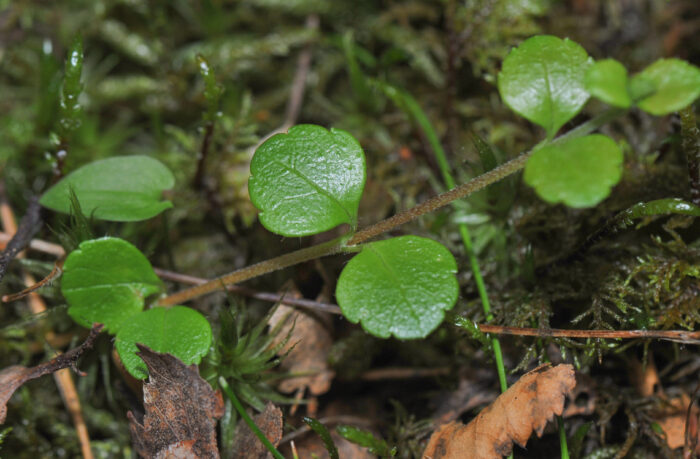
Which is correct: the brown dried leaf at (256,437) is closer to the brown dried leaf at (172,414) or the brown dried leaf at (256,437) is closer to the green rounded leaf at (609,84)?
the brown dried leaf at (172,414)

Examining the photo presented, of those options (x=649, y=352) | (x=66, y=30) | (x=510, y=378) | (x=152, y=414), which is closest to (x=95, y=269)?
(x=152, y=414)

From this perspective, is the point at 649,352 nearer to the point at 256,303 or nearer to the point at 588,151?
the point at 588,151

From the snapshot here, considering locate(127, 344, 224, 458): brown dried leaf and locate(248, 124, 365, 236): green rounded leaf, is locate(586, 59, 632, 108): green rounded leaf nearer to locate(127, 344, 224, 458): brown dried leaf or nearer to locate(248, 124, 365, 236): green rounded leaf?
locate(248, 124, 365, 236): green rounded leaf

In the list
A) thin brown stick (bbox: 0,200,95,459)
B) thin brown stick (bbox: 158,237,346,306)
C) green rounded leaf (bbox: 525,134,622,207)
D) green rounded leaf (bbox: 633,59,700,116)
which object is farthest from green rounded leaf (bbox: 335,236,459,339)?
thin brown stick (bbox: 0,200,95,459)

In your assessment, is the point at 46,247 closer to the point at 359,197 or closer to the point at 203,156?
the point at 203,156

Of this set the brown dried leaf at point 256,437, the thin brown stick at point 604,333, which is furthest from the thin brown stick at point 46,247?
the thin brown stick at point 604,333

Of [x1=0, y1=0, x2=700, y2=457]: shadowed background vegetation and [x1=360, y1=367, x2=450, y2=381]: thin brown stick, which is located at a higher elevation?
[x1=0, y1=0, x2=700, y2=457]: shadowed background vegetation
